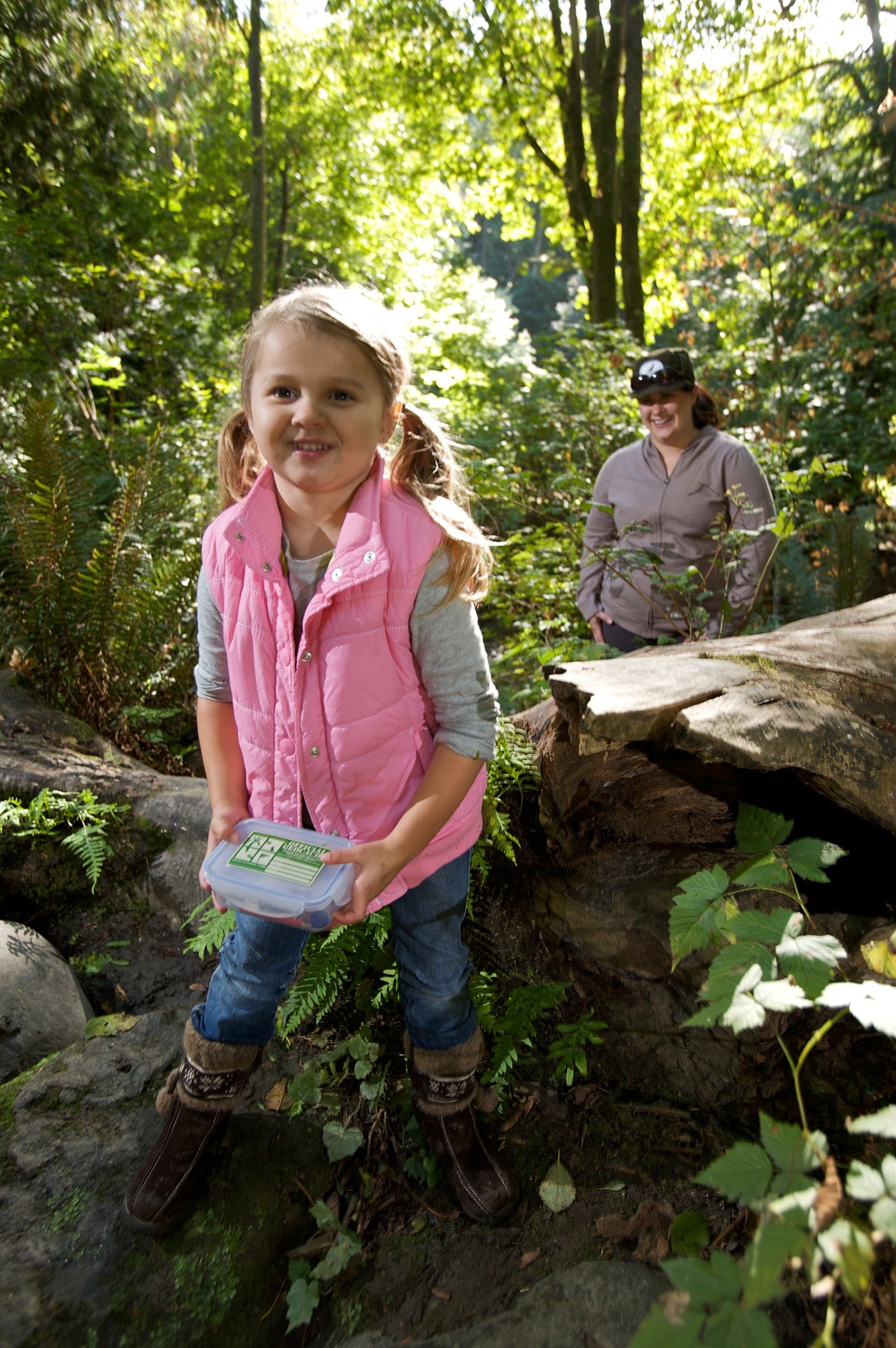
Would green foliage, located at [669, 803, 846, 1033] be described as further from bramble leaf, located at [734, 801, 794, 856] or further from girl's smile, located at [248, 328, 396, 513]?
girl's smile, located at [248, 328, 396, 513]

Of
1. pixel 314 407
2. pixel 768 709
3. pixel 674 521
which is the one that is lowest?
pixel 768 709

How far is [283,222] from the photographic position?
16531mm

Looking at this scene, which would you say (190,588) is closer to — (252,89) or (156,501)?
(156,501)

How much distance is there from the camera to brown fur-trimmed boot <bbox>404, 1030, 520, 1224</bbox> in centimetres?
204

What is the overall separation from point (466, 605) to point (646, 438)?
258 cm

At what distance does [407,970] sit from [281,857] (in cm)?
61

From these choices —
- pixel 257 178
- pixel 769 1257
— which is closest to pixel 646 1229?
pixel 769 1257

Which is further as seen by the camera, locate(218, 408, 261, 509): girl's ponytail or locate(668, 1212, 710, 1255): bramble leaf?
locate(218, 408, 261, 509): girl's ponytail

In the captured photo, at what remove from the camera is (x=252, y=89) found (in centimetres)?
934

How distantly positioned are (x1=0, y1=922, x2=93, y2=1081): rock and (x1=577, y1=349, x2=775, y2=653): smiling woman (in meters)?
2.62

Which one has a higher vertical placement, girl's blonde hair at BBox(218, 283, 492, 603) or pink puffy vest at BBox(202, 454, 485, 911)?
girl's blonde hair at BBox(218, 283, 492, 603)

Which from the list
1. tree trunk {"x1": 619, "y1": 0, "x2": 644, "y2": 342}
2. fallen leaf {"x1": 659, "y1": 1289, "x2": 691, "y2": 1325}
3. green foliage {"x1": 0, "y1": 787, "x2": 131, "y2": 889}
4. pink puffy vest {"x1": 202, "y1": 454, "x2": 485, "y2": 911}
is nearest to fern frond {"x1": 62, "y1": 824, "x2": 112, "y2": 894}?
green foliage {"x1": 0, "y1": 787, "x2": 131, "y2": 889}

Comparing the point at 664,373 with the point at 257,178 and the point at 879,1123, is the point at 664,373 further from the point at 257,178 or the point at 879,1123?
the point at 257,178

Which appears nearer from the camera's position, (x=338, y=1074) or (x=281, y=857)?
(x=281, y=857)
